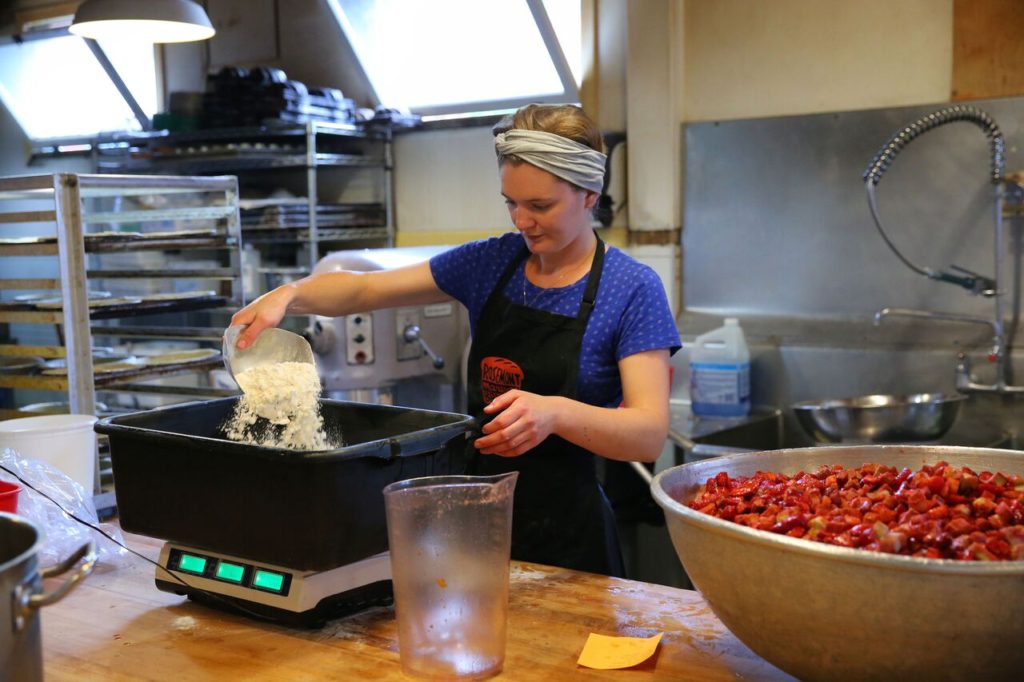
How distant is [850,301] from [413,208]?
2268 mm

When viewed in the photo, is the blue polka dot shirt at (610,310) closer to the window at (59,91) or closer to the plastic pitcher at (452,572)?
the plastic pitcher at (452,572)

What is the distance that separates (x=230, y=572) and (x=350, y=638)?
23 centimetres

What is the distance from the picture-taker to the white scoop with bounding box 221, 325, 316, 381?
1.84m

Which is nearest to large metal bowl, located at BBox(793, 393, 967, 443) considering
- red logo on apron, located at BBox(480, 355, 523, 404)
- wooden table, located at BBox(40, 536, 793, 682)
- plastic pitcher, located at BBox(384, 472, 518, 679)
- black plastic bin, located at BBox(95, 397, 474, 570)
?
red logo on apron, located at BBox(480, 355, 523, 404)

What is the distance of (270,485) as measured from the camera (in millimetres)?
1460

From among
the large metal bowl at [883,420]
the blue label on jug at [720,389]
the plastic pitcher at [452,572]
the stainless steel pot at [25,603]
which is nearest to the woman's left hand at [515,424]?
the plastic pitcher at [452,572]

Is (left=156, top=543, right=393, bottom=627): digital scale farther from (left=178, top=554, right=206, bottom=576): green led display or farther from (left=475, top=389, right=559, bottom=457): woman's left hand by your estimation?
(left=475, top=389, right=559, bottom=457): woman's left hand

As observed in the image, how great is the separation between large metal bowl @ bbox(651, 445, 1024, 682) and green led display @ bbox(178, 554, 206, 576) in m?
0.80

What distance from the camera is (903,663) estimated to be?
109 centimetres

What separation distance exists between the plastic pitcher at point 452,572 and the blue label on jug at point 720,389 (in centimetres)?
248

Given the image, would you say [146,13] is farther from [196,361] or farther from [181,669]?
[181,669]

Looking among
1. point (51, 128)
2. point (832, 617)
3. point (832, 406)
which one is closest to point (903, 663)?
point (832, 617)

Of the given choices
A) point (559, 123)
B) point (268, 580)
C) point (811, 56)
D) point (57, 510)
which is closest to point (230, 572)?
point (268, 580)

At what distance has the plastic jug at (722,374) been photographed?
12.1 feet
